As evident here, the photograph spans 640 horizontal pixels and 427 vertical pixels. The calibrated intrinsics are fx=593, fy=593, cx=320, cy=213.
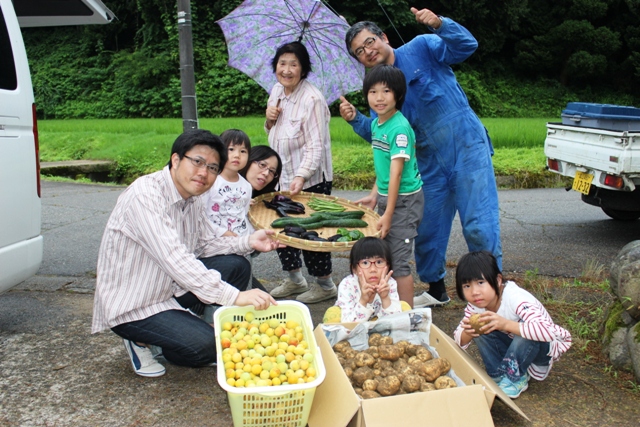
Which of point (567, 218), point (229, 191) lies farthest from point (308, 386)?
point (567, 218)

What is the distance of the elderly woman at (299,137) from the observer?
177 inches

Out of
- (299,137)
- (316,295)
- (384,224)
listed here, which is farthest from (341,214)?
(316,295)

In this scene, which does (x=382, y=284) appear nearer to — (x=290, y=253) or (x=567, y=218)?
(x=290, y=253)

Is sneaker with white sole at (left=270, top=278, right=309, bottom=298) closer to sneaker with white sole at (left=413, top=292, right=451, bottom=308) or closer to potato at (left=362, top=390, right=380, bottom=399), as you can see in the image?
sneaker with white sole at (left=413, top=292, right=451, bottom=308)

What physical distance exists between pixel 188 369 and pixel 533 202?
279 inches

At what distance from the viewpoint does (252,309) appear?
3277 millimetres

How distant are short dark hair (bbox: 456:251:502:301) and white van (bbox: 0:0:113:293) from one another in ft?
8.50

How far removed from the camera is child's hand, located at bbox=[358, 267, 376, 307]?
11.2 feet

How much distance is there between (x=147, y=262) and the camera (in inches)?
131

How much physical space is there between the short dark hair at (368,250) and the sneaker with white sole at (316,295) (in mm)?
1299

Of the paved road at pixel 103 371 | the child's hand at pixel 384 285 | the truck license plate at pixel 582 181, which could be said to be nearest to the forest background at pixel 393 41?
the truck license plate at pixel 582 181

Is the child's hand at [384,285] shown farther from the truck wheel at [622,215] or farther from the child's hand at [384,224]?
the truck wheel at [622,215]

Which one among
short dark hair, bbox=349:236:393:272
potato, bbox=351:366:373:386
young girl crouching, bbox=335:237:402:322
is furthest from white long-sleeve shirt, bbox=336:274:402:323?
potato, bbox=351:366:373:386

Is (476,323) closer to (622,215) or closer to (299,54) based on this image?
(299,54)
